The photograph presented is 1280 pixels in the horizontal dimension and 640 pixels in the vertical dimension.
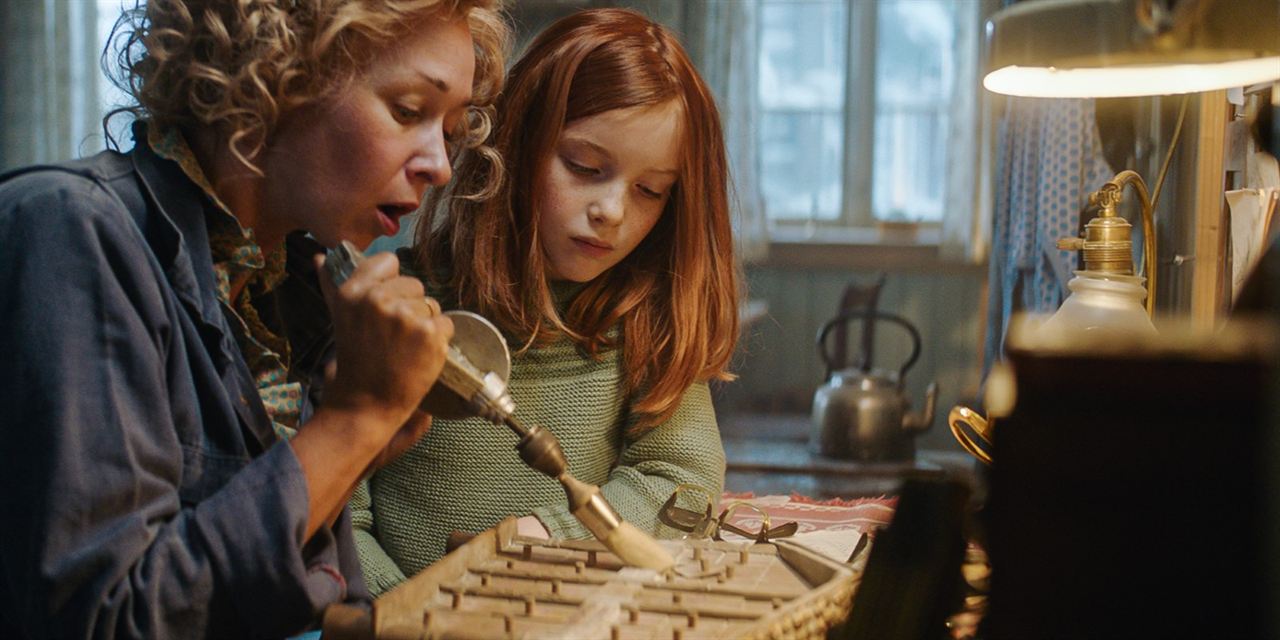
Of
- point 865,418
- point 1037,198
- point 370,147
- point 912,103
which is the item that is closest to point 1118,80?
point 370,147

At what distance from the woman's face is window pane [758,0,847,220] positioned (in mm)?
4279

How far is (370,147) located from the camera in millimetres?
1113

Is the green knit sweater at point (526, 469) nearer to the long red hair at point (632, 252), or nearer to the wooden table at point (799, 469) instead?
the long red hair at point (632, 252)

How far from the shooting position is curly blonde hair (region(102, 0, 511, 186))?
1061 millimetres

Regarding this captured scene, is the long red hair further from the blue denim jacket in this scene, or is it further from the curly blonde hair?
the blue denim jacket

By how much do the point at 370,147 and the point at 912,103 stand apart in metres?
4.44

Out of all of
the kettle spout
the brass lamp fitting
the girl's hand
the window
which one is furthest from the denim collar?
the window

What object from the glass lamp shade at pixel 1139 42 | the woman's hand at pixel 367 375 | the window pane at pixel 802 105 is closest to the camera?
the glass lamp shade at pixel 1139 42

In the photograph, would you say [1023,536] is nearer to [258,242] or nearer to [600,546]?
[600,546]

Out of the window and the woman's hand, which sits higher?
the window

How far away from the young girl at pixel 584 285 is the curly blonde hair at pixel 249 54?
419mm

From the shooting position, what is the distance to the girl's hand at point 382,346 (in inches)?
37.7

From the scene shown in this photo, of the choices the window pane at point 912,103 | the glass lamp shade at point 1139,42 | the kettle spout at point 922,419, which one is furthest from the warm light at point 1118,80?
the window pane at point 912,103

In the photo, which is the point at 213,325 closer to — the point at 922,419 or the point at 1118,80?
the point at 1118,80
